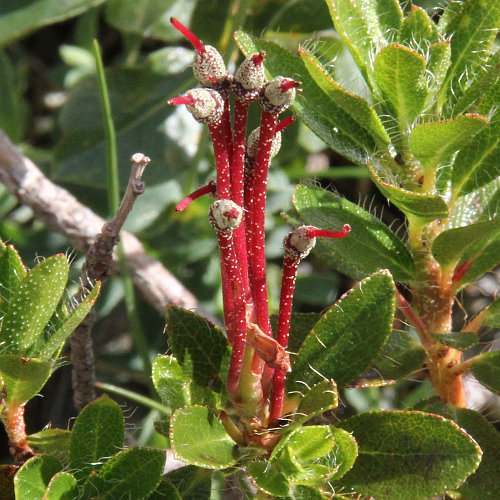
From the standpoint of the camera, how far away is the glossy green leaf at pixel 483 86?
30.9 inches

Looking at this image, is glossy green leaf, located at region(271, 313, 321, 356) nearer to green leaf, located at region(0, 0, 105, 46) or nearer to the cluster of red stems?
the cluster of red stems

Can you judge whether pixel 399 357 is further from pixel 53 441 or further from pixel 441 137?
pixel 53 441

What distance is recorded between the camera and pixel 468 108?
90cm

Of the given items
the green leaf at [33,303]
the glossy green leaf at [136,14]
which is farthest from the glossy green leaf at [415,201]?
Answer: the glossy green leaf at [136,14]

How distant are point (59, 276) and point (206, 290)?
3.52 ft

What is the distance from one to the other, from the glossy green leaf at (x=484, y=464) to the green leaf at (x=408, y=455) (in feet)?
0.50

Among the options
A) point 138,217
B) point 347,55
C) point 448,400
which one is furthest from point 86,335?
point 347,55

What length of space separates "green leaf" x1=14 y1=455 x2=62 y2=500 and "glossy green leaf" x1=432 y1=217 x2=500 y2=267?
1.72ft

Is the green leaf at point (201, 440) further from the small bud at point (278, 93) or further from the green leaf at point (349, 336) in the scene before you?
the small bud at point (278, 93)

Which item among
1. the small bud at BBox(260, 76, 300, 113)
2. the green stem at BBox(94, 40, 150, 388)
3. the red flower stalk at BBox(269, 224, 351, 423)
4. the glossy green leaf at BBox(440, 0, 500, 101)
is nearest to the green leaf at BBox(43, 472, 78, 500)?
the red flower stalk at BBox(269, 224, 351, 423)

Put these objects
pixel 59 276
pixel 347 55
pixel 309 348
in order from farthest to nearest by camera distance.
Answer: pixel 347 55, pixel 309 348, pixel 59 276

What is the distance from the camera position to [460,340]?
2.74ft

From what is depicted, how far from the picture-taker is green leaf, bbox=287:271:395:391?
2.64ft

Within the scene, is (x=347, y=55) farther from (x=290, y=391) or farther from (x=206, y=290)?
(x=290, y=391)
